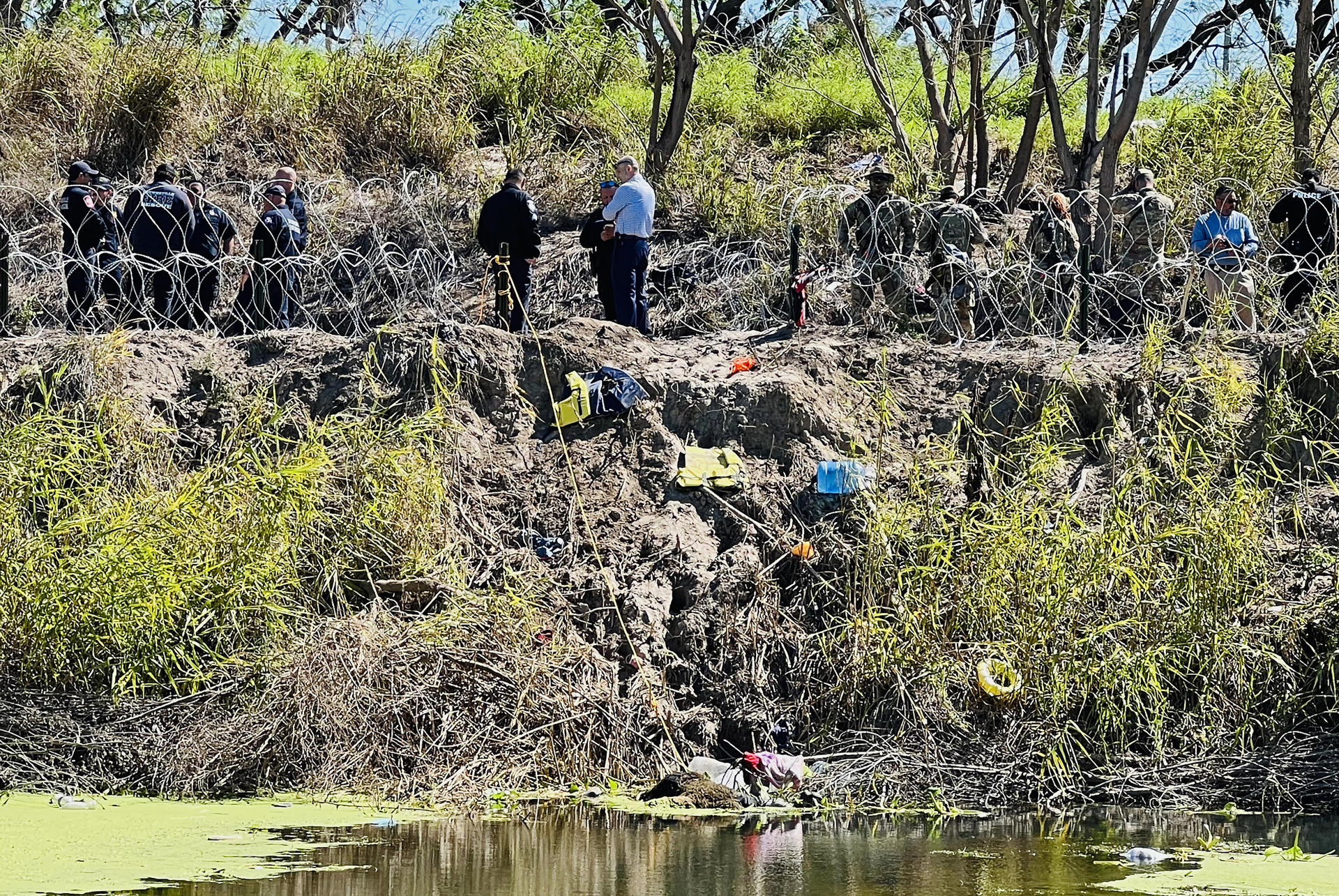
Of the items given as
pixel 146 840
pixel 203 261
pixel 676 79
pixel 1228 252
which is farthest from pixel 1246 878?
pixel 676 79

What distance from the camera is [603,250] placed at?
13.9 meters

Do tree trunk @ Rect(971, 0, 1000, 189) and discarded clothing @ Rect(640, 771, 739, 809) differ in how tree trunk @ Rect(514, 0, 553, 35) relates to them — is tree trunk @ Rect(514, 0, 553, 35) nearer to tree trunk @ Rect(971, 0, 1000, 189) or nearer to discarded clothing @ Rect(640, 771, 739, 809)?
tree trunk @ Rect(971, 0, 1000, 189)

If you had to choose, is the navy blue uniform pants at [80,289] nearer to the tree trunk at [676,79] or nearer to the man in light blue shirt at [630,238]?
the man in light blue shirt at [630,238]

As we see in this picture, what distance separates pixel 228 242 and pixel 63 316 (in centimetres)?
144

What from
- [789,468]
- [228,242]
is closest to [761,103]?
[228,242]

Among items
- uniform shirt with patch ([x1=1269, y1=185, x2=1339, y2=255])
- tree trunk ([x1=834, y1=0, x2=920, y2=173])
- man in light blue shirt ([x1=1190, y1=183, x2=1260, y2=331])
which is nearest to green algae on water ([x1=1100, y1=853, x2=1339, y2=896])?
man in light blue shirt ([x1=1190, y1=183, x2=1260, y2=331])

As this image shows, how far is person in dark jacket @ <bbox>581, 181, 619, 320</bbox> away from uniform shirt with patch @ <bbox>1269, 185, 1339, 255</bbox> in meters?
4.95

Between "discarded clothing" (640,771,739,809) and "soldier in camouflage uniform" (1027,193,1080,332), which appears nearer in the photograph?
"discarded clothing" (640,771,739,809)

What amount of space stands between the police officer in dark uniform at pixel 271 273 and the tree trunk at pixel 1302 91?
8917mm

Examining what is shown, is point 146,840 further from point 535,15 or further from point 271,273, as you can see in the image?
point 535,15

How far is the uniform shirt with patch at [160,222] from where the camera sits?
1370 centimetres

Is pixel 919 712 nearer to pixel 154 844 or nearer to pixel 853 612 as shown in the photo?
pixel 853 612

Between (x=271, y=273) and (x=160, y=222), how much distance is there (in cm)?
88

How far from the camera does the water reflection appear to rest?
7809mm
